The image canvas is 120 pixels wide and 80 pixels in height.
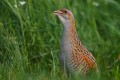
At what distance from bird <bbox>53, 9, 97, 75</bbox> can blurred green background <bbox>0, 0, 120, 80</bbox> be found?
0.16m

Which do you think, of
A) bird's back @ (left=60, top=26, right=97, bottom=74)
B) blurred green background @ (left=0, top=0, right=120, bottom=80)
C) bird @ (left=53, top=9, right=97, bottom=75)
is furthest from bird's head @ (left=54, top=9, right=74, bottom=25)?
blurred green background @ (left=0, top=0, right=120, bottom=80)

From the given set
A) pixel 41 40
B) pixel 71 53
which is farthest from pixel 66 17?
pixel 41 40

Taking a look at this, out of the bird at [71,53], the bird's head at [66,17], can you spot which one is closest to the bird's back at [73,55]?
the bird at [71,53]

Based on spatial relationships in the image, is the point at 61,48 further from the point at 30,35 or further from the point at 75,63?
the point at 30,35

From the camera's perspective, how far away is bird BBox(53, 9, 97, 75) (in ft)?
29.2

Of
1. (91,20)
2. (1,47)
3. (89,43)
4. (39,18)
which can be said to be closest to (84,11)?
(91,20)

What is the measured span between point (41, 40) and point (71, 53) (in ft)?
4.37

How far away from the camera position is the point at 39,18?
10.3 m

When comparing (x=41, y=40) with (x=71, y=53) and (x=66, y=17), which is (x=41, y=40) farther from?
(x=71, y=53)

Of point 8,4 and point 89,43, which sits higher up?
point 8,4

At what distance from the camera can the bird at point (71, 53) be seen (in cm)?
890

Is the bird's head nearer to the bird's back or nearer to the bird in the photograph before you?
the bird

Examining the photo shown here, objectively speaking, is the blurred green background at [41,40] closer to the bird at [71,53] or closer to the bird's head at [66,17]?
the bird at [71,53]

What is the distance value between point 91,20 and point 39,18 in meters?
1.76
